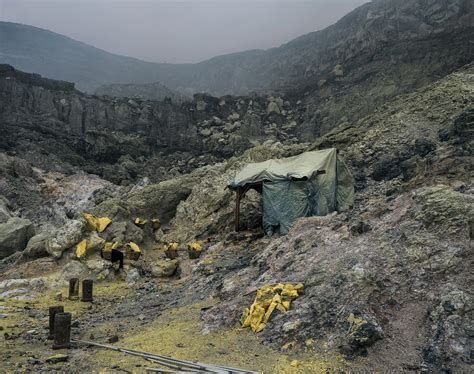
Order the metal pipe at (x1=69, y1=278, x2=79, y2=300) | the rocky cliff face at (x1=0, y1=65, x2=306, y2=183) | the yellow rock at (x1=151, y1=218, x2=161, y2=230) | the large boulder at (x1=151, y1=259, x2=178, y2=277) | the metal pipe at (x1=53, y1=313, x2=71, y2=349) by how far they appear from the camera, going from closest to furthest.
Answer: the metal pipe at (x1=53, y1=313, x2=71, y2=349) < the metal pipe at (x1=69, y1=278, x2=79, y2=300) < the large boulder at (x1=151, y1=259, x2=178, y2=277) < the yellow rock at (x1=151, y1=218, x2=161, y2=230) < the rocky cliff face at (x1=0, y1=65, x2=306, y2=183)

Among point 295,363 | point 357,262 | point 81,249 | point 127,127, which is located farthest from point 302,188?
point 127,127

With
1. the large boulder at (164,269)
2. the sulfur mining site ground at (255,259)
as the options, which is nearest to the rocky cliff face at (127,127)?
the sulfur mining site ground at (255,259)

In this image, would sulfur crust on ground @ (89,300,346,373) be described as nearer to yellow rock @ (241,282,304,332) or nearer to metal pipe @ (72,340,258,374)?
metal pipe @ (72,340,258,374)

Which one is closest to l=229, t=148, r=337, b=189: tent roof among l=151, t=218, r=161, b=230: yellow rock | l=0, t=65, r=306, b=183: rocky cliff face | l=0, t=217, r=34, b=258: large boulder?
l=151, t=218, r=161, b=230: yellow rock

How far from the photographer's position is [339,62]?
212ft

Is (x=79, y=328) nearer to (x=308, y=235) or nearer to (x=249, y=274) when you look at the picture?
(x=249, y=274)

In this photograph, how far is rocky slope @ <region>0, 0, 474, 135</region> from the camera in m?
44.9

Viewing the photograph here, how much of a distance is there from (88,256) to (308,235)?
8.19m

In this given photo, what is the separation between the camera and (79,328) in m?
8.36

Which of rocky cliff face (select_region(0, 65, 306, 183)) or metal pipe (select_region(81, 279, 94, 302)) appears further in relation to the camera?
rocky cliff face (select_region(0, 65, 306, 183))

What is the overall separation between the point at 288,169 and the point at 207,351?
29.8ft

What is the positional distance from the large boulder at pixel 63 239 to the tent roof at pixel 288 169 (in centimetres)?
589

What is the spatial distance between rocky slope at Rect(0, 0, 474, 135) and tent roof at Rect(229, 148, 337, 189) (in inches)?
1272

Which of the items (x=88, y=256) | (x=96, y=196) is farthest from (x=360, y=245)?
(x=96, y=196)
